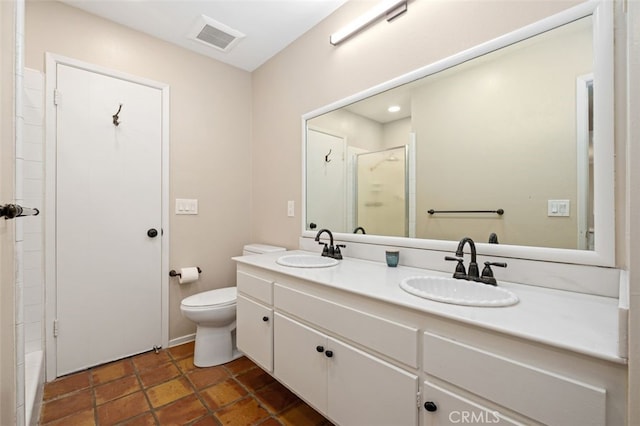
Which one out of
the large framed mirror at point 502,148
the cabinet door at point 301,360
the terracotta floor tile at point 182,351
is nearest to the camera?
the large framed mirror at point 502,148

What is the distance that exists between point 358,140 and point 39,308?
2339mm

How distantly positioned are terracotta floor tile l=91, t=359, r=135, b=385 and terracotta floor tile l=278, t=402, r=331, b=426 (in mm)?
1184

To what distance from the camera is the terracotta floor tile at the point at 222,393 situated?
1611 millimetres

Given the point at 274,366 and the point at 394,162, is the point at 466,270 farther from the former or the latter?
the point at 274,366

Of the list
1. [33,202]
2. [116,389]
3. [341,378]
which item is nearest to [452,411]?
[341,378]

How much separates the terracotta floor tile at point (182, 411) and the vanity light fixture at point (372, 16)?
95.6 inches

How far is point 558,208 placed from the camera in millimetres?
1119

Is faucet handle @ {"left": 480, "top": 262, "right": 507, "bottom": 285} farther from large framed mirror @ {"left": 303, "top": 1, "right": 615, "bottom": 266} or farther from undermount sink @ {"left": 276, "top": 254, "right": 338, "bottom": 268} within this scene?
undermount sink @ {"left": 276, "top": 254, "right": 338, "bottom": 268}

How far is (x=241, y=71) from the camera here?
109 inches

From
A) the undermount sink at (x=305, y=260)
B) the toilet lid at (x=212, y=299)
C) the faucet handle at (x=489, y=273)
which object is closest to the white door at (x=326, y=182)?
the undermount sink at (x=305, y=260)

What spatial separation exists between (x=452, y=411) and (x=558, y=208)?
877 millimetres

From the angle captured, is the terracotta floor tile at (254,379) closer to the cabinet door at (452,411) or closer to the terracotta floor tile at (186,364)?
the terracotta floor tile at (186,364)

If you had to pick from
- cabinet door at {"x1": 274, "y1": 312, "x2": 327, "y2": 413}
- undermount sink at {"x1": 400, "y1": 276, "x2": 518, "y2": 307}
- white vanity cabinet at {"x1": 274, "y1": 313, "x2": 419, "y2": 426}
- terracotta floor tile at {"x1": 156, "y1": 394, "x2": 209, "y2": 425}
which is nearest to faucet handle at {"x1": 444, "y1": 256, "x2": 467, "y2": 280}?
undermount sink at {"x1": 400, "y1": 276, "x2": 518, "y2": 307}

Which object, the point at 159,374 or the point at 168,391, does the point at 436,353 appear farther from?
the point at 159,374
